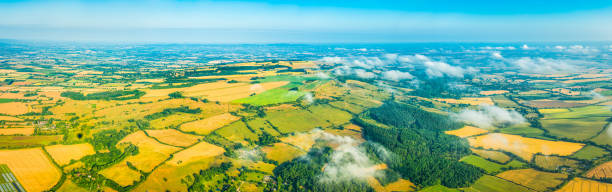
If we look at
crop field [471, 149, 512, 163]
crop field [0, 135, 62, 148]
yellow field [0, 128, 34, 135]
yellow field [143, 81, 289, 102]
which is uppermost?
A: yellow field [143, 81, 289, 102]

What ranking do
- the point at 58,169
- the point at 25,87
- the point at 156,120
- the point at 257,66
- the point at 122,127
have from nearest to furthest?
the point at 58,169 < the point at 122,127 < the point at 156,120 < the point at 25,87 < the point at 257,66

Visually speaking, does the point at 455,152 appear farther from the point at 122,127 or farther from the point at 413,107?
the point at 122,127

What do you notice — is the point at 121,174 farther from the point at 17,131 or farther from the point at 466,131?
the point at 466,131

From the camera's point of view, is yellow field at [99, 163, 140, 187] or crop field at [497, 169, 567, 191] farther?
crop field at [497, 169, 567, 191]

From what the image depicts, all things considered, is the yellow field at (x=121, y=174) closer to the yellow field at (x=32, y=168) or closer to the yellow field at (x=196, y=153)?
the yellow field at (x=196, y=153)

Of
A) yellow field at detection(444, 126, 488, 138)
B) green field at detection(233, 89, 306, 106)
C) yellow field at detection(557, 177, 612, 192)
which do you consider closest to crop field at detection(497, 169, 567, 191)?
yellow field at detection(557, 177, 612, 192)

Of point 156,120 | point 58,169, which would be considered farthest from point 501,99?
point 58,169

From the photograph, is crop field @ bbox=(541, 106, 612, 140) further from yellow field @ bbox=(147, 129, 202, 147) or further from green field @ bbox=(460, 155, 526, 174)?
yellow field @ bbox=(147, 129, 202, 147)
